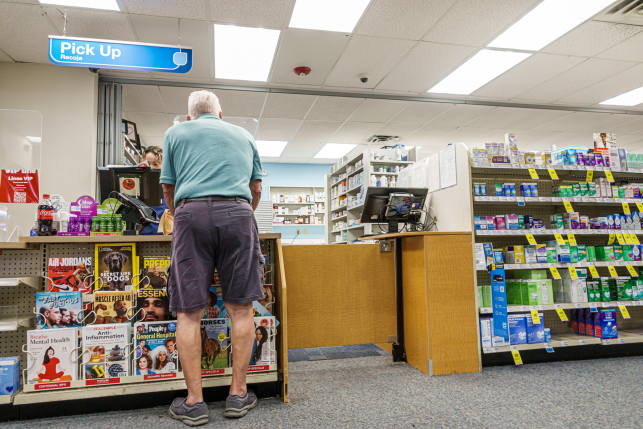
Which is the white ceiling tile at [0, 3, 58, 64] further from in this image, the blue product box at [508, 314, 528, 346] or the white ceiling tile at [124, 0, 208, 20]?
the blue product box at [508, 314, 528, 346]

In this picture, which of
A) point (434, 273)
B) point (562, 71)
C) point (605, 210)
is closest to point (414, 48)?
point (562, 71)

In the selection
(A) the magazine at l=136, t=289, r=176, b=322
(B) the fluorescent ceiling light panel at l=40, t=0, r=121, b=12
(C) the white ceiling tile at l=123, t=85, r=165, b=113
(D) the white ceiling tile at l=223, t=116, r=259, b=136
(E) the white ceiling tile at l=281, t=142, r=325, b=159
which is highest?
(B) the fluorescent ceiling light panel at l=40, t=0, r=121, b=12

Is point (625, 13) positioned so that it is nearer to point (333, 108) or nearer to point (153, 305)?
point (333, 108)

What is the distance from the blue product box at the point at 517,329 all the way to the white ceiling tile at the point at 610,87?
14.7ft

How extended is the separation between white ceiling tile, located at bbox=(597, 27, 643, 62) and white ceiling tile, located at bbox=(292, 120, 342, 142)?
4123mm

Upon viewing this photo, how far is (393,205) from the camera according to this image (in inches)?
130

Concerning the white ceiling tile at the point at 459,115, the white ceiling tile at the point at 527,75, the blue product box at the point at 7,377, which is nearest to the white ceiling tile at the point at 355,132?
the white ceiling tile at the point at 459,115

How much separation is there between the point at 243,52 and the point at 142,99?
2183mm

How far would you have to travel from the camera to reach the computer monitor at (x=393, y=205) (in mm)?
3311

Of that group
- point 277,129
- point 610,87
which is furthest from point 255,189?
point 610,87

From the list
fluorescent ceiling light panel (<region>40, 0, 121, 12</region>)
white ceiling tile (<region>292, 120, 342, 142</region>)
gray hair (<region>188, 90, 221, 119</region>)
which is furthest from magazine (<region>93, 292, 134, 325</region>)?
white ceiling tile (<region>292, 120, 342, 142</region>)

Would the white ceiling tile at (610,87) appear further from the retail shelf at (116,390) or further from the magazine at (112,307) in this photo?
the magazine at (112,307)

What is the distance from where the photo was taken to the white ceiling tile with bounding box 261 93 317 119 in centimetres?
609

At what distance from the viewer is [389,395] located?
2332 mm
